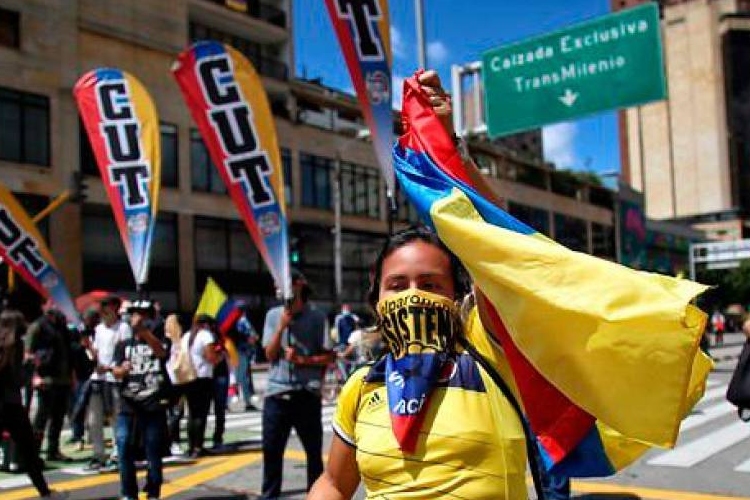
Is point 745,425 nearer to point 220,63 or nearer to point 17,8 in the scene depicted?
point 220,63

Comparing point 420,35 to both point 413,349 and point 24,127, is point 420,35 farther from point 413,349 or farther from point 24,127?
point 24,127

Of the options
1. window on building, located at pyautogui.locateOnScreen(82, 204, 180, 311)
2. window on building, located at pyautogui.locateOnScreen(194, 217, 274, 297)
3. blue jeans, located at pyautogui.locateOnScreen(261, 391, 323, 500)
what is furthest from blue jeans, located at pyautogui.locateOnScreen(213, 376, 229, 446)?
window on building, located at pyautogui.locateOnScreen(194, 217, 274, 297)

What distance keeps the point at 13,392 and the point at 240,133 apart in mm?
3675

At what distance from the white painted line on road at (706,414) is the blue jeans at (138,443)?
7294 mm

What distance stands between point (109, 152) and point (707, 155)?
101722 millimetres

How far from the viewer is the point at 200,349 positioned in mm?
10953

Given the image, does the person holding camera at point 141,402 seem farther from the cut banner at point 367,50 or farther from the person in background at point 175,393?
the cut banner at point 367,50

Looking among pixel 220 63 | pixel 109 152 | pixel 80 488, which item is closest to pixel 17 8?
pixel 109 152

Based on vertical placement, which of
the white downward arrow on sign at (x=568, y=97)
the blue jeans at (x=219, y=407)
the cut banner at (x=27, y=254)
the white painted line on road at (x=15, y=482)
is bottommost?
the white painted line on road at (x=15, y=482)

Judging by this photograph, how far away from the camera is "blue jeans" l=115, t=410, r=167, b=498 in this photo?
7238mm

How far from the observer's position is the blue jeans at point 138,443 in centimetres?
724

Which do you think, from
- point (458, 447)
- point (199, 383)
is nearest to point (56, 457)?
point (199, 383)

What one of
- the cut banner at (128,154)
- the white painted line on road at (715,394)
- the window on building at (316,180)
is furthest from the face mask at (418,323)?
the window on building at (316,180)

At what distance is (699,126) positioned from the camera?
336 ft
